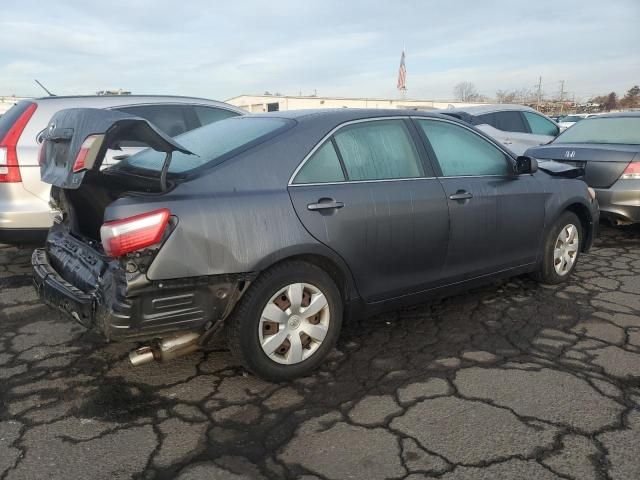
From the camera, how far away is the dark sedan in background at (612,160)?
226 inches

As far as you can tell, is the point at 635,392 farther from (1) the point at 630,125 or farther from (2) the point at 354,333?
(1) the point at 630,125

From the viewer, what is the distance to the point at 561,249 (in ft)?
15.1

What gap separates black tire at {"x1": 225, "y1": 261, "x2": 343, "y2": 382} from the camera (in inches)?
109

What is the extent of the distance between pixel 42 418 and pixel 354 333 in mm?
1964

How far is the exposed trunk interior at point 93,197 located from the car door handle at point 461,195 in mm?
2009

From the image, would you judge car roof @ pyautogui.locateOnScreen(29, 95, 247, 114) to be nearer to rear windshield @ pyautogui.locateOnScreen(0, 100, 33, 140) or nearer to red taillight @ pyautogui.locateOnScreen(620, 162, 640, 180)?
rear windshield @ pyautogui.locateOnScreen(0, 100, 33, 140)

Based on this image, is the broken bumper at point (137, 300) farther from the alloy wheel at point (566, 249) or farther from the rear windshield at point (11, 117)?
the alloy wheel at point (566, 249)

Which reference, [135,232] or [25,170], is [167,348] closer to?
[135,232]

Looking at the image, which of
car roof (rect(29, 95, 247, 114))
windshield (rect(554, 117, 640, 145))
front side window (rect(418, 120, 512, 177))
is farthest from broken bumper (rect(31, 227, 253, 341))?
windshield (rect(554, 117, 640, 145))

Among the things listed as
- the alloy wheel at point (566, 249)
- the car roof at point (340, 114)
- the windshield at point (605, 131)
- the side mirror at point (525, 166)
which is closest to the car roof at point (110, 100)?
the car roof at point (340, 114)

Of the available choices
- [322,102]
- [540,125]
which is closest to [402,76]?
[322,102]

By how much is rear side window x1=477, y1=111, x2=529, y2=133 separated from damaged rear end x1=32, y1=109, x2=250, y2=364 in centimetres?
767

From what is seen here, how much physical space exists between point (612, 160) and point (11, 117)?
6.11m

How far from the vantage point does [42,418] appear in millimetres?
2682
